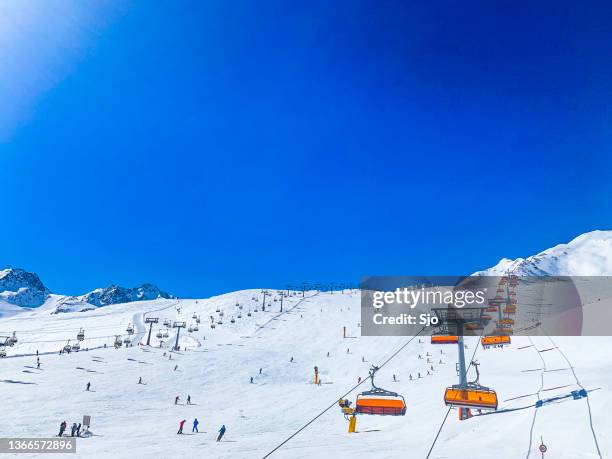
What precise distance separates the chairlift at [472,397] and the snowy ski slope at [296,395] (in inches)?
57.8

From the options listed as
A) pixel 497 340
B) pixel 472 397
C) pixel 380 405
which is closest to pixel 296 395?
pixel 497 340

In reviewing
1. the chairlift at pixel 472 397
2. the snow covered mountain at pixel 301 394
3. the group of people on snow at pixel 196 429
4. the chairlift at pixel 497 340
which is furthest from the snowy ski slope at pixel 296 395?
the chairlift at pixel 497 340

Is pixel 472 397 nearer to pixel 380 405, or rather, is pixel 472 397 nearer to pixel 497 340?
pixel 380 405

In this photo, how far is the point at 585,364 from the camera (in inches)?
1261

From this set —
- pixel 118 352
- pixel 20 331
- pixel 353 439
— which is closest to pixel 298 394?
pixel 353 439

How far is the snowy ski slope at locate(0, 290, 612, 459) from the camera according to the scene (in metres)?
18.8

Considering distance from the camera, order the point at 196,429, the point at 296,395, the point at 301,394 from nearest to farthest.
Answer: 1. the point at 196,429
2. the point at 296,395
3. the point at 301,394

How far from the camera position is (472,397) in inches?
729

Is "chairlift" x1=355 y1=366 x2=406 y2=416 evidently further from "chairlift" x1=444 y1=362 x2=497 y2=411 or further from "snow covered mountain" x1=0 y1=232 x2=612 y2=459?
"chairlift" x1=444 y1=362 x2=497 y2=411

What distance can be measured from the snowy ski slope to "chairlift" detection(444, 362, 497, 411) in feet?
4.81

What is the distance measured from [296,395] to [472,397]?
2212 centimetres

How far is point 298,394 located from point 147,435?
16.4 metres

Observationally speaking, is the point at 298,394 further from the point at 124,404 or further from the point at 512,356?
the point at 512,356

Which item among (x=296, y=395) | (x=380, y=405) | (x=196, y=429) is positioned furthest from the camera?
(x=296, y=395)
